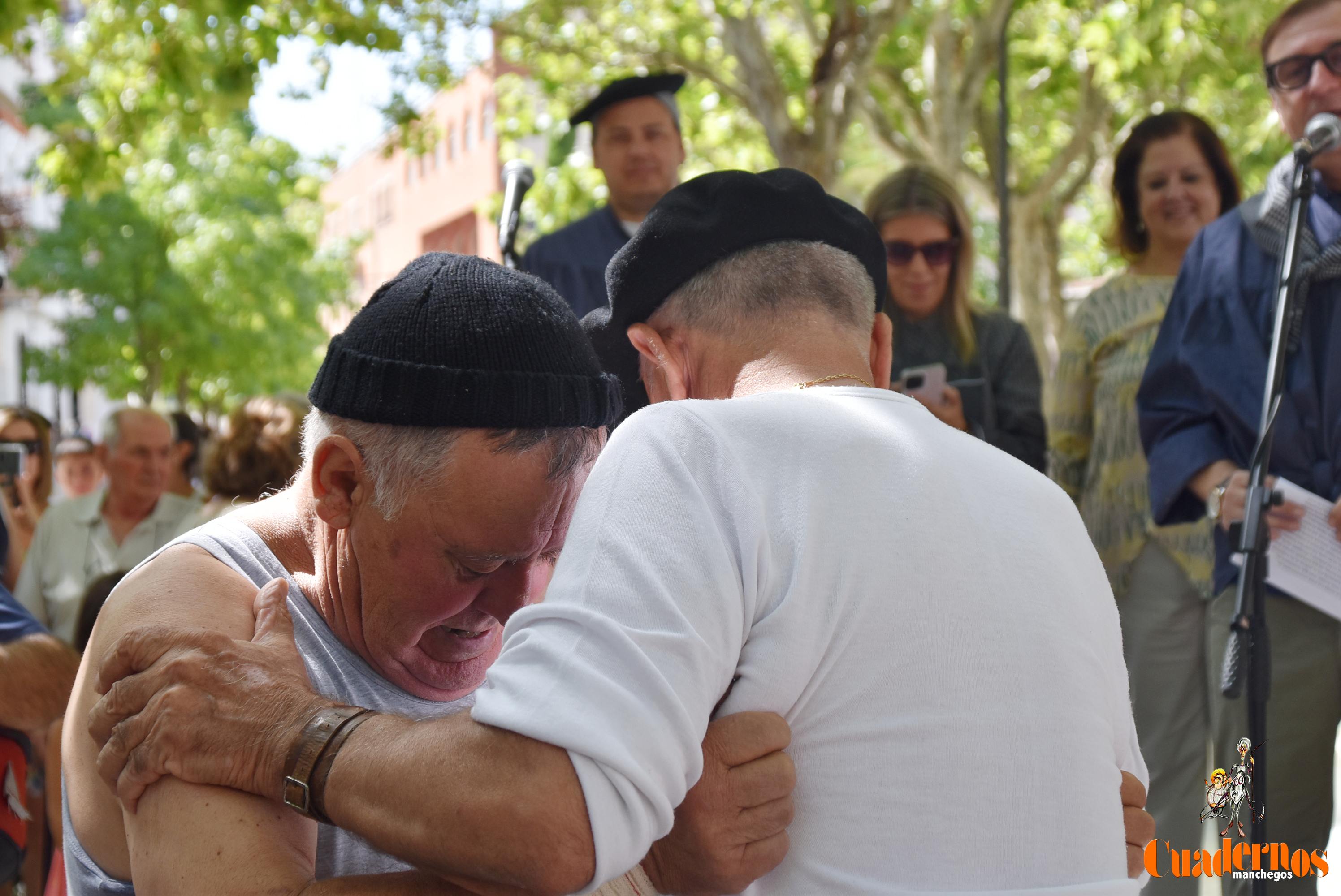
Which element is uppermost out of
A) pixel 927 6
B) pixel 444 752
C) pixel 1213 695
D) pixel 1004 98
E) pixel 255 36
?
pixel 927 6

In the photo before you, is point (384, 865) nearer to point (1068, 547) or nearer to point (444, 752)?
point (444, 752)

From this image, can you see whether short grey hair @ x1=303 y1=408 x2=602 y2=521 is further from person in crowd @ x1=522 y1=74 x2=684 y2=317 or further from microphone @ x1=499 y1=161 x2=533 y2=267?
person in crowd @ x1=522 y1=74 x2=684 y2=317

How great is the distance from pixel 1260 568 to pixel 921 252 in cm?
169

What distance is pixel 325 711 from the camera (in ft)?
5.07

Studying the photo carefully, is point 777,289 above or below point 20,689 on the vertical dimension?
above

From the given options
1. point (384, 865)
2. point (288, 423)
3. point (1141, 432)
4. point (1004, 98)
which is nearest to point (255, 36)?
point (288, 423)

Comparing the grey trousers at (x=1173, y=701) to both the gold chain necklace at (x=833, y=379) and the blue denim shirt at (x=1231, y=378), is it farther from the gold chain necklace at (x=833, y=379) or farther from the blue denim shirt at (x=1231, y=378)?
the gold chain necklace at (x=833, y=379)

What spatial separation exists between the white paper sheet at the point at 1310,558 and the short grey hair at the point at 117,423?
5109 millimetres

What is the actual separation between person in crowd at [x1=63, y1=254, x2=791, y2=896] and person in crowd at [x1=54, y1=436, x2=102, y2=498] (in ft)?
25.4

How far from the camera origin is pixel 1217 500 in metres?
3.46

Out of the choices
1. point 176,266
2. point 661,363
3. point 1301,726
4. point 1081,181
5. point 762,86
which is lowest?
point 1301,726

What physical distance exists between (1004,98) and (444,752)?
27.4ft

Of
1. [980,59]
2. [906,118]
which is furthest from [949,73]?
[906,118]

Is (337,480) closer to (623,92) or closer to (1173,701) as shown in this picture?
(1173,701)
